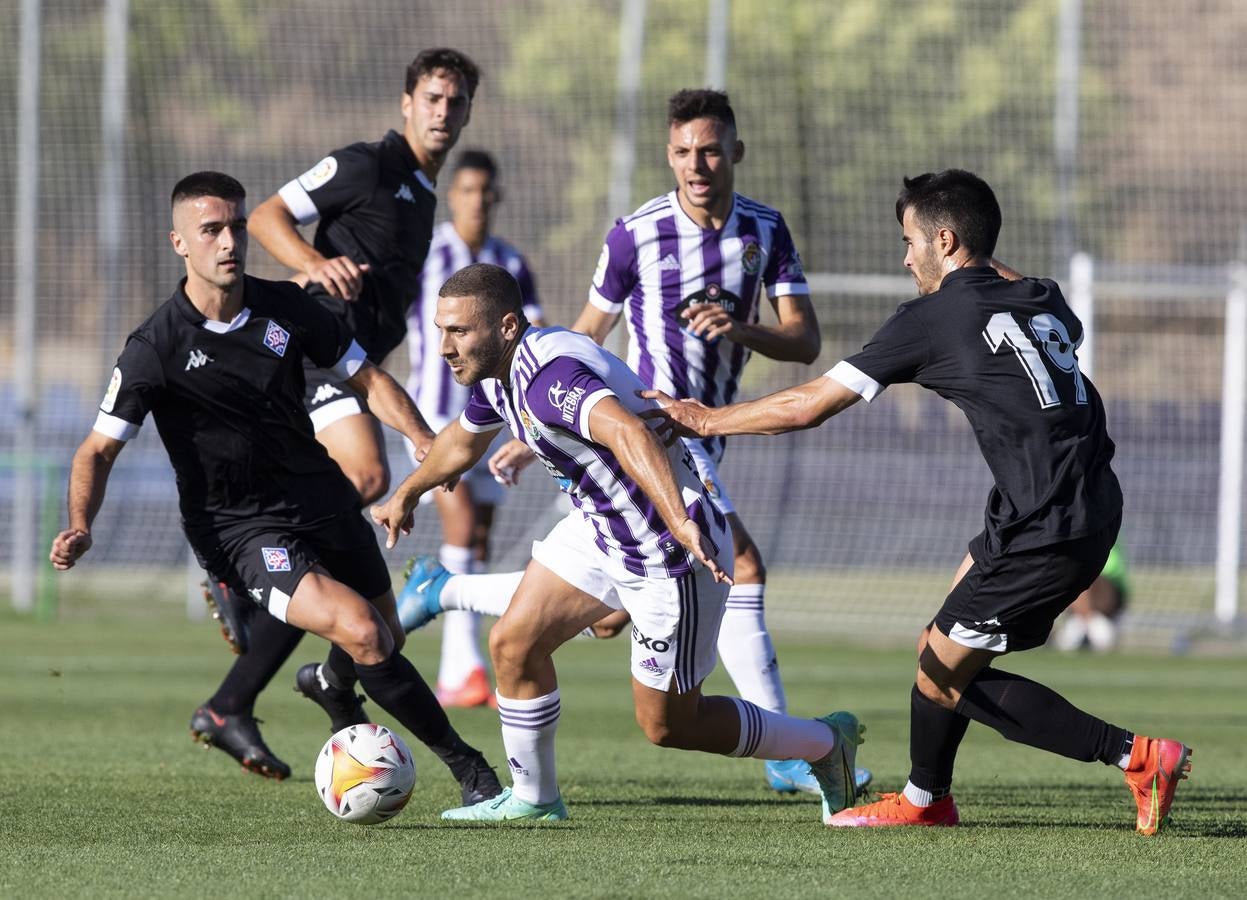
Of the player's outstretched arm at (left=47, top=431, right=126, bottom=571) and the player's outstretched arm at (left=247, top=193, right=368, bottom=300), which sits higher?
the player's outstretched arm at (left=247, top=193, right=368, bottom=300)

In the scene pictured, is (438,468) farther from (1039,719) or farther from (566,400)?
(1039,719)

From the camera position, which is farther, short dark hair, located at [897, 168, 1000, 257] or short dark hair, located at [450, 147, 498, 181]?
short dark hair, located at [450, 147, 498, 181]

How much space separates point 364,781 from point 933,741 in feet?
6.03

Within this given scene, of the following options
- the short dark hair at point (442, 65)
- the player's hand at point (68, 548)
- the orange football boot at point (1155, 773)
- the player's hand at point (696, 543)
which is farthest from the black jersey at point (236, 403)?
the orange football boot at point (1155, 773)

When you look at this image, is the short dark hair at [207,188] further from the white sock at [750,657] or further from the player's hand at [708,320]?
the white sock at [750,657]

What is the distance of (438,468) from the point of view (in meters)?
5.93

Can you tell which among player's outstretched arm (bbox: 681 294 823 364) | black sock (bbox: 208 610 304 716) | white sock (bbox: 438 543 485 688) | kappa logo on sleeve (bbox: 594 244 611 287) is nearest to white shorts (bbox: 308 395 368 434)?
black sock (bbox: 208 610 304 716)

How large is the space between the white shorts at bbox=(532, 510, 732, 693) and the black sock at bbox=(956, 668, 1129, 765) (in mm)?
881

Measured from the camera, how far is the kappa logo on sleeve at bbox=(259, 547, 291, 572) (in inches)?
240

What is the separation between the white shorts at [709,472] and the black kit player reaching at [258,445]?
109cm

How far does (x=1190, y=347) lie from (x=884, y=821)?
14.3 metres

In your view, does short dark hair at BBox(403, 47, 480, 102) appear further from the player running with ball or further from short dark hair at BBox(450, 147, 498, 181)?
short dark hair at BBox(450, 147, 498, 181)

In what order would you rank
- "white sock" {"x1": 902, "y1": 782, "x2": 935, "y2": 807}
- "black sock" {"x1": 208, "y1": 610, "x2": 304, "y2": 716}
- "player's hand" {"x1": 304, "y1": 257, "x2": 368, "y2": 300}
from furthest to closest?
"black sock" {"x1": 208, "y1": 610, "x2": 304, "y2": 716}, "player's hand" {"x1": 304, "y1": 257, "x2": 368, "y2": 300}, "white sock" {"x1": 902, "y1": 782, "x2": 935, "y2": 807}

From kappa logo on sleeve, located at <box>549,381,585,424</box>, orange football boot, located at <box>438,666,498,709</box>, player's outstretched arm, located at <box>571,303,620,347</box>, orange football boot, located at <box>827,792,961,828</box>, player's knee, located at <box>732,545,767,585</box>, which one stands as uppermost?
player's outstretched arm, located at <box>571,303,620,347</box>
